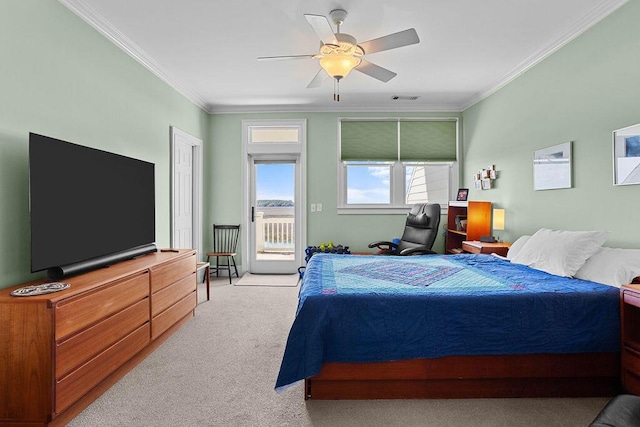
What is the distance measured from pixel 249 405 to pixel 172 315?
1.39m

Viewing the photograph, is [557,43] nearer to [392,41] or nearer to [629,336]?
[392,41]

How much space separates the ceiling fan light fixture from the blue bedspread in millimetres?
1771

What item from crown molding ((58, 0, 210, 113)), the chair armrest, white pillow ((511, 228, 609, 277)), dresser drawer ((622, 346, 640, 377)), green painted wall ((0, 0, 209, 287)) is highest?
crown molding ((58, 0, 210, 113))

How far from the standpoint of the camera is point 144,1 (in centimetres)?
258

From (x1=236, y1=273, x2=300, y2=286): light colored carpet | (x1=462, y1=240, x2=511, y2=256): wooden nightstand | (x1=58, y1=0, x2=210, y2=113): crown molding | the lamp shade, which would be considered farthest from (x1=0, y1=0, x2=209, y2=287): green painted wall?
the lamp shade

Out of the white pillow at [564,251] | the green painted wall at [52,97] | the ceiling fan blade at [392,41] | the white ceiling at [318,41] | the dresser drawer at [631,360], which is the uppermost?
the white ceiling at [318,41]

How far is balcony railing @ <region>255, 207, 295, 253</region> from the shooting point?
223 inches

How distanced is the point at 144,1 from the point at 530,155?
3.79 metres

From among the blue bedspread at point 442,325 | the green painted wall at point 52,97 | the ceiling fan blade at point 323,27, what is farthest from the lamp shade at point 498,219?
the green painted wall at point 52,97

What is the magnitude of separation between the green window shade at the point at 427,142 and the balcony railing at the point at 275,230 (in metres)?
2.06

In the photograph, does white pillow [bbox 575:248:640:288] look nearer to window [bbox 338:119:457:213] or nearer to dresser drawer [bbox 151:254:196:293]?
window [bbox 338:119:457:213]

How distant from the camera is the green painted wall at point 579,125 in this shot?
252 cm

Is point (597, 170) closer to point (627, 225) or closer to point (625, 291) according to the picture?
point (627, 225)

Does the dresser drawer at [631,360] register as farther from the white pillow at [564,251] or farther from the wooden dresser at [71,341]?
the wooden dresser at [71,341]
